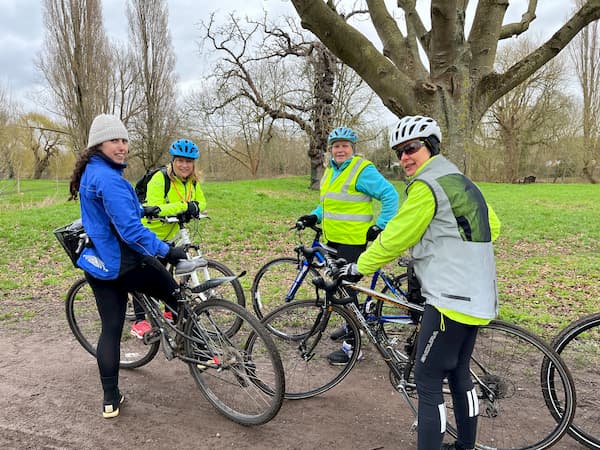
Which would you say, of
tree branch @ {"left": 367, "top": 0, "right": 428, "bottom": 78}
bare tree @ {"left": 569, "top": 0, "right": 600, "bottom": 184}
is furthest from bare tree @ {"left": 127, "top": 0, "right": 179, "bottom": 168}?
bare tree @ {"left": 569, "top": 0, "right": 600, "bottom": 184}

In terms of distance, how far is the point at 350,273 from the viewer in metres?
2.55

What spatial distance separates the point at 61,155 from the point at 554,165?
147 ft

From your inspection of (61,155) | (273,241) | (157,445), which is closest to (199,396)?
(157,445)

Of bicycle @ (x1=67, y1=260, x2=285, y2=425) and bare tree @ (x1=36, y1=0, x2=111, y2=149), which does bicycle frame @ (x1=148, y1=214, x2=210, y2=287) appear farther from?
bare tree @ (x1=36, y1=0, x2=111, y2=149)

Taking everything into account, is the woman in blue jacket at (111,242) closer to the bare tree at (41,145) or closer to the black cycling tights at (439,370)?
the black cycling tights at (439,370)

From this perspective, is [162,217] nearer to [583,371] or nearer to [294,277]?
[294,277]

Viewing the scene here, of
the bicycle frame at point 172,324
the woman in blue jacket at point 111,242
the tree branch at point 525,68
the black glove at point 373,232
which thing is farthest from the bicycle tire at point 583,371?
the woman in blue jacket at point 111,242

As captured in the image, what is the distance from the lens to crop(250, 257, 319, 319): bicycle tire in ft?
Result: 14.6

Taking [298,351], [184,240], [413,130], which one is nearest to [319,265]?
[298,351]

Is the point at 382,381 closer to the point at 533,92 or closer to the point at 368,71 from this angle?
the point at 368,71

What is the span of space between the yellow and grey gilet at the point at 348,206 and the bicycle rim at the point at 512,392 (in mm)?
1390

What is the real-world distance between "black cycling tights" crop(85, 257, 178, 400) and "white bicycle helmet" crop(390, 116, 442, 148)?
1934 millimetres

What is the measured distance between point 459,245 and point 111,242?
2.24m

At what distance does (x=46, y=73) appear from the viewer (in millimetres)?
18000
